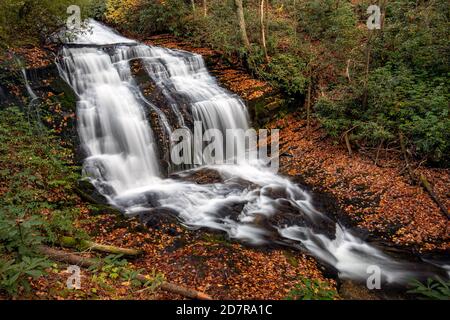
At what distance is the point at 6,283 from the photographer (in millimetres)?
3898

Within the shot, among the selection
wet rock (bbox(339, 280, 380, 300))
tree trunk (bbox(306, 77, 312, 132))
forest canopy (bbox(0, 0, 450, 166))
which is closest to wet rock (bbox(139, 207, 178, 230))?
wet rock (bbox(339, 280, 380, 300))

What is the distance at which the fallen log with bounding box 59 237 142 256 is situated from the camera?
20.1ft

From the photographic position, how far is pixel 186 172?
11.4 metres

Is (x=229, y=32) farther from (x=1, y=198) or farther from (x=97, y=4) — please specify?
(x=1, y=198)

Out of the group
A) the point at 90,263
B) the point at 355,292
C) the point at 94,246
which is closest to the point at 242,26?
the point at 94,246

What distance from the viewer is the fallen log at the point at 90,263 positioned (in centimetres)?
529

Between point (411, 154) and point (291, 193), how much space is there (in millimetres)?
4434

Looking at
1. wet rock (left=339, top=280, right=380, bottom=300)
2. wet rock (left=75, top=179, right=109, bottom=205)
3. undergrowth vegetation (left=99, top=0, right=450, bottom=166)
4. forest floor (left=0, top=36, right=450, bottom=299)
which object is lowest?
wet rock (left=339, top=280, right=380, bottom=300)

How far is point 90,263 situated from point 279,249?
13.3ft

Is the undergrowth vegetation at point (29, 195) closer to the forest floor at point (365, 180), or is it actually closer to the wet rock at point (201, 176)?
the wet rock at point (201, 176)

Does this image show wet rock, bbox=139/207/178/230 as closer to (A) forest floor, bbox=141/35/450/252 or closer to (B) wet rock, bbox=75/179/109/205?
(B) wet rock, bbox=75/179/109/205

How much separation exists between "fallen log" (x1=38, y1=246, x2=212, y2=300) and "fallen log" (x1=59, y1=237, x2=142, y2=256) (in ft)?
1.28

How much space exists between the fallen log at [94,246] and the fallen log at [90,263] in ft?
1.28

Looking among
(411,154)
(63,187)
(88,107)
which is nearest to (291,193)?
(411,154)
